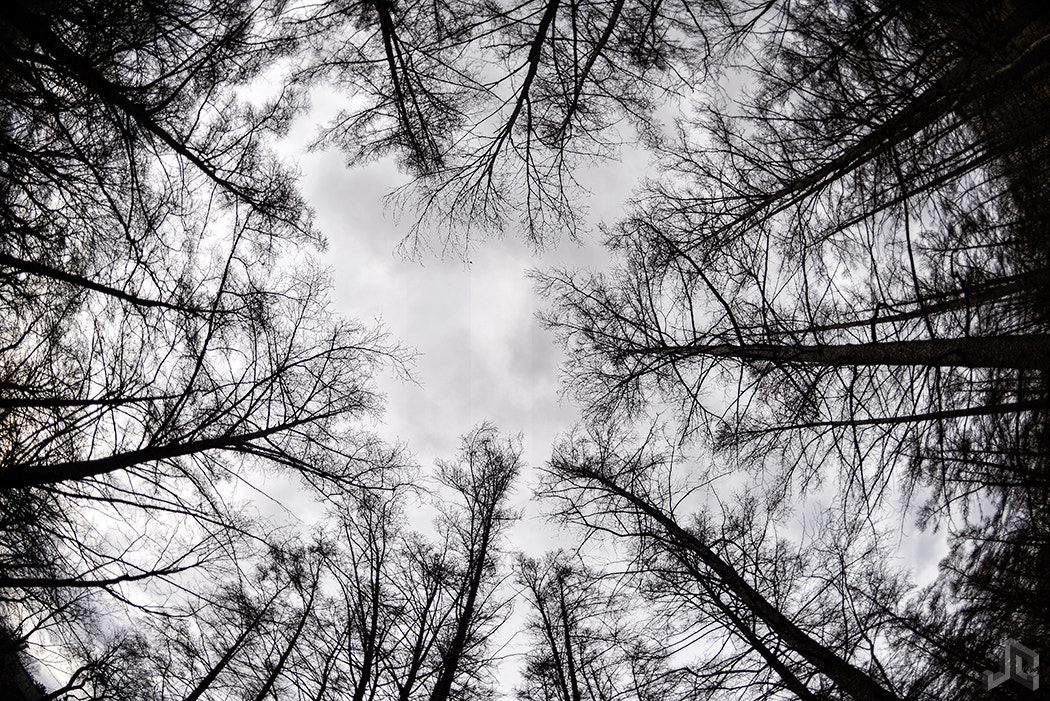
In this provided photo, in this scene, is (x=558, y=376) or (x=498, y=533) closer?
(x=558, y=376)

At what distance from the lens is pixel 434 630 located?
736 centimetres

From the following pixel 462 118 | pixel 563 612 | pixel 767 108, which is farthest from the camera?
pixel 563 612

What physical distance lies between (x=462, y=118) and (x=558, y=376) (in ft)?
13.4

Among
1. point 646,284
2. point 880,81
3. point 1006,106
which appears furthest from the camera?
point 646,284

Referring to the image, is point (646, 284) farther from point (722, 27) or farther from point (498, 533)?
point (498, 533)

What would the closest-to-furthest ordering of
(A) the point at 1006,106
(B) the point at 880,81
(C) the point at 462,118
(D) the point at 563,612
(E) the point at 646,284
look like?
(B) the point at 880,81
(A) the point at 1006,106
(C) the point at 462,118
(E) the point at 646,284
(D) the point at 563,612

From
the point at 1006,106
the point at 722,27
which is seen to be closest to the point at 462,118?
the point at 722,27

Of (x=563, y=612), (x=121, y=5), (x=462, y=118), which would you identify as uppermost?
(x=462, y=118)

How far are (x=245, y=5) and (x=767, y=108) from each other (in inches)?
211

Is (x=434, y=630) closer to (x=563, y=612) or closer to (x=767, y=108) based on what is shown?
(x=563, y=612)

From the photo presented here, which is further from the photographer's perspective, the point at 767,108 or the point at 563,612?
the point at 563,612

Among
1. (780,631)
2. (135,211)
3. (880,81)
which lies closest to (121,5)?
(135,211)

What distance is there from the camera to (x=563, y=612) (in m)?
8.80

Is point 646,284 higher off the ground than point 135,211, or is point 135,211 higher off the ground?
point 646,284
